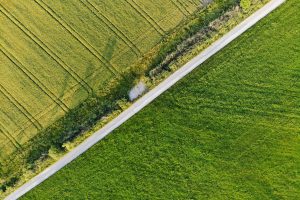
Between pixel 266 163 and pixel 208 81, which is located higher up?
pixel 208 81

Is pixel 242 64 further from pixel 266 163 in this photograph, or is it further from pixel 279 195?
pixel 279 195

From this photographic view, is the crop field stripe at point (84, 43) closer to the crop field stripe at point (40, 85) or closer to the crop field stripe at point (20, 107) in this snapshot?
the crop field stripe at point (40, 85)

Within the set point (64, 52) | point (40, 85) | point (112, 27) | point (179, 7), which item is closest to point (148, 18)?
point (179, 7)

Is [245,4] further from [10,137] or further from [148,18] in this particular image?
[10,137]

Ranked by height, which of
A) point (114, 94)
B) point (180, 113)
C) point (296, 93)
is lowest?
point (296, 93)

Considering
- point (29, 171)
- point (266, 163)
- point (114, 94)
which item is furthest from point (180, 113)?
point (29, 171)
